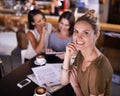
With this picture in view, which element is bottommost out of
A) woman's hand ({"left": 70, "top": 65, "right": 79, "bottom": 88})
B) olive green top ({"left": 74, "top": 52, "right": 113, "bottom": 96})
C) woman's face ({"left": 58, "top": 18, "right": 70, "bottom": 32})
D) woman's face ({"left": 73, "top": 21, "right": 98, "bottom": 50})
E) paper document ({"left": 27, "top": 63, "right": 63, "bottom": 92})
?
paper document ({"left": 27, "top": 63, "right": 63, "bottom": 92})

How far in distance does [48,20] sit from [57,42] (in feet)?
3.90

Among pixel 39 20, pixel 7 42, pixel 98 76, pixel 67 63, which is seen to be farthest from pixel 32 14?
pixel 98 76

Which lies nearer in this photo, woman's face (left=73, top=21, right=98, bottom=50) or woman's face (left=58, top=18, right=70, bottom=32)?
woman's face (left=73, top=21, right=98, bottom=50)

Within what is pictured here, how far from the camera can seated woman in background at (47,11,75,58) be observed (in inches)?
83.3

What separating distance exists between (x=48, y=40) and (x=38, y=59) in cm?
51

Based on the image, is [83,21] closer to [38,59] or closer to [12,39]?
[38,59]

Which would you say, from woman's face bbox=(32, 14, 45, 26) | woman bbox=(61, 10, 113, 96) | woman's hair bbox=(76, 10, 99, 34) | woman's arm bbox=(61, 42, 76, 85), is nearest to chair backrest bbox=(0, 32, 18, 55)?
woman's face bbox=(32, 14, 45, 26)

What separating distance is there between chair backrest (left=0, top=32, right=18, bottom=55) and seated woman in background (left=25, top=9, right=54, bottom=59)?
0.67 meters

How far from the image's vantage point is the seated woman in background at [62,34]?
212 centimetres

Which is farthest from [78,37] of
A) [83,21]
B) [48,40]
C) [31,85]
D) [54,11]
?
[54,11]

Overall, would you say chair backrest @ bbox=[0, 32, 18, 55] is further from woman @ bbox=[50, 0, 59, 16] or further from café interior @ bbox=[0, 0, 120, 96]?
woman @ bbox=[50, 0, 59, 16]

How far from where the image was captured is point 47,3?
3920 mm

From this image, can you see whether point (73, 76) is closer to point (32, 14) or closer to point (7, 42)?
point (32, 14)

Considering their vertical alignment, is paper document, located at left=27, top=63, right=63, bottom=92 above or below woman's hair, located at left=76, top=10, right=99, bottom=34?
below
